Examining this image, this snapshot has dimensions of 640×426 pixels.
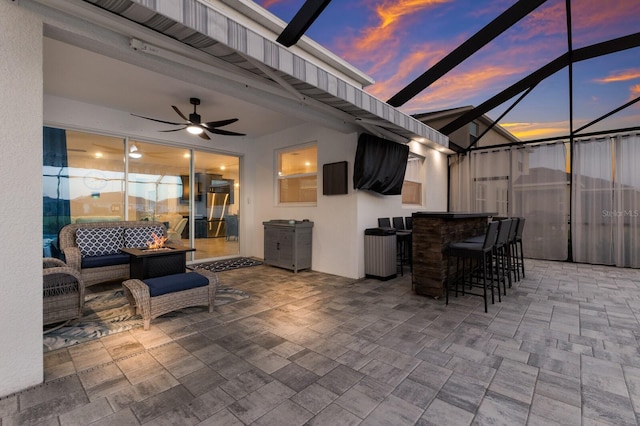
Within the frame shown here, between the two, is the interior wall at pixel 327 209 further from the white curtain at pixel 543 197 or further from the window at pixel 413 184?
the white curtain at pixel 543 197

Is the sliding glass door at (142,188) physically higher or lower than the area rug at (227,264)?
higher

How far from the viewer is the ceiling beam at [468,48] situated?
156 inches

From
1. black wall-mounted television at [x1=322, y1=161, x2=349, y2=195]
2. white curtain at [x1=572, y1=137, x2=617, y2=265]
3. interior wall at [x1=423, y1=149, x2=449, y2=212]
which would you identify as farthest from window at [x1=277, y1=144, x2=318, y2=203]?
white curtain at [x1=572, y1=137, x2=617, y2=265]

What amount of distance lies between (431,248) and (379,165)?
1.83 meters

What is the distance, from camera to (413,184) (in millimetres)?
7023

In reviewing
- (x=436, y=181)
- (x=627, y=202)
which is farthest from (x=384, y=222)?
(x=627, y=202)

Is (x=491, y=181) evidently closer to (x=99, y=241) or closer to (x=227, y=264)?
(x=227, y=264)

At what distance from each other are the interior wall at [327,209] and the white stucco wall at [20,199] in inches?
153

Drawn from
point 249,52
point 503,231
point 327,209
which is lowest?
point 503,231

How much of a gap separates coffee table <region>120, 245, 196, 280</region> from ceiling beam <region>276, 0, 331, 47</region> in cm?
320

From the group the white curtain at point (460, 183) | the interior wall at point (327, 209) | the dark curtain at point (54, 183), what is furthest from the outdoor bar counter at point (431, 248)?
the dark curtain at point (54, 183)

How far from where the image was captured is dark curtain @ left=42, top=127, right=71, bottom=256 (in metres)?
4.46

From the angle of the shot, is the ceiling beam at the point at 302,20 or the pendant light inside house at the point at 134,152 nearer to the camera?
the ceiling beam at the point at 302,20

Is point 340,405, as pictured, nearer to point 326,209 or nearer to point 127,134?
point 326,209
